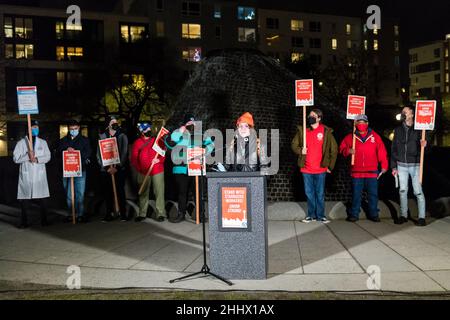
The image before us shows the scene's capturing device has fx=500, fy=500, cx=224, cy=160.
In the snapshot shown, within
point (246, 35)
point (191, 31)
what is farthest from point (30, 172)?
point (246, 35)

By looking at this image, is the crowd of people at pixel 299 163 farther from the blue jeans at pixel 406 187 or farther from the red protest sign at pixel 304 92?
the red protest sign at pixel 304 92

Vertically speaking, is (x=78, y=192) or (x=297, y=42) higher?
(x=297, y=42)

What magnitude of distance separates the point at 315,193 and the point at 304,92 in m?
2.04

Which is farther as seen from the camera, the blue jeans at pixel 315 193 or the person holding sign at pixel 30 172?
the person holding sign at pixel 30 172

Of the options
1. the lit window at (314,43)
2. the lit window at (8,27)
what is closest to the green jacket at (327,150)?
the lit window at (8,27)

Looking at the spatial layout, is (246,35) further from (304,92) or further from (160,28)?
(304,92)

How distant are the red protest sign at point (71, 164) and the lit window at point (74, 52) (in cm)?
5105

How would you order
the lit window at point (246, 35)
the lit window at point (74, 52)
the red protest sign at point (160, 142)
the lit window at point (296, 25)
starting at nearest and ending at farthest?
the red protest sign at point (160, 142), the lit window at point (74, 52), the lit window at point (246, 35), the lit window at point (296, 25)

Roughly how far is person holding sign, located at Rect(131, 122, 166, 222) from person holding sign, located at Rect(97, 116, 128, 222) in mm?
265

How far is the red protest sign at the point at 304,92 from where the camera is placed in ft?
32.9

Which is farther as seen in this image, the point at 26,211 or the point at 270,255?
the point at 26,211

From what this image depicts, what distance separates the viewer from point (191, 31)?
63.8m

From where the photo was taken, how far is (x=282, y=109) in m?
12.8

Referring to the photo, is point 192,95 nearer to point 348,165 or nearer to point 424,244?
point 348,165
